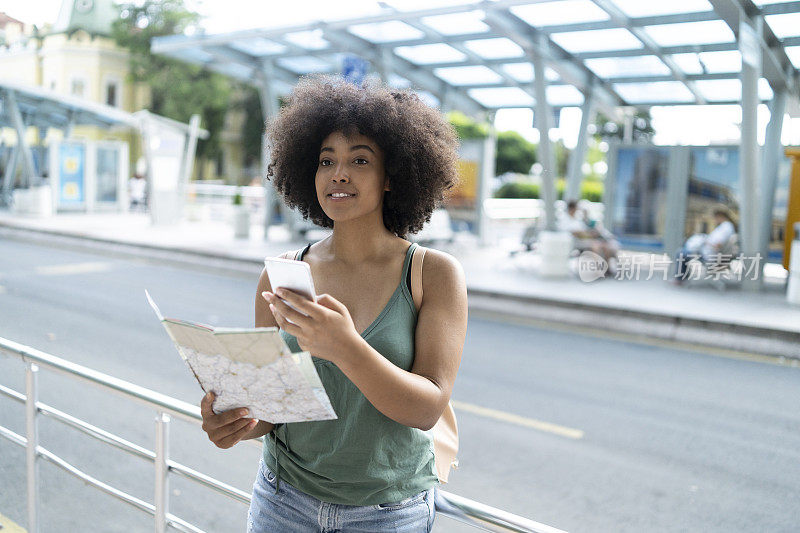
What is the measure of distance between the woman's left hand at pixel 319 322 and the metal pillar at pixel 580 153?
15.3m

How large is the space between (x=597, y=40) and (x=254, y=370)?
13.2 meters

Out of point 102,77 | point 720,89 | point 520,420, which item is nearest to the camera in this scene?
point 520,420

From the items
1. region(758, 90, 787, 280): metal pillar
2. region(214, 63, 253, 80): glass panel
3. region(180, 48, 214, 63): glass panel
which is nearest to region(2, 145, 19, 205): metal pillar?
region(214, 63, 253, 80): glass panel

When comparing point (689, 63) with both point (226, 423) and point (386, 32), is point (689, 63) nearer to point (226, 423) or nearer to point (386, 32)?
point (386, 32)

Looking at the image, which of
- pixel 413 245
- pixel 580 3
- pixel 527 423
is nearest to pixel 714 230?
pixel 580 3

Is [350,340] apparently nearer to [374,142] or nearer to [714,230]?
[374,142]

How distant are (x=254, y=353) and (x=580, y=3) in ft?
37.2

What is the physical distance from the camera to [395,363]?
1.64m

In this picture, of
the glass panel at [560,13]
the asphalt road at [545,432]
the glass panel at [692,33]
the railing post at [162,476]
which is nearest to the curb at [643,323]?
the asphalt road at [545,432]

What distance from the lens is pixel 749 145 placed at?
1171 centimetres

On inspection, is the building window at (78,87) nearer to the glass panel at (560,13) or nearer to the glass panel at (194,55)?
the glass panel at (194,55)

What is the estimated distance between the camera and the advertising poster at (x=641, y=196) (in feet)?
52.2

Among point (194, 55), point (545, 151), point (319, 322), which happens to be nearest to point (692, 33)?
point (545, 151)

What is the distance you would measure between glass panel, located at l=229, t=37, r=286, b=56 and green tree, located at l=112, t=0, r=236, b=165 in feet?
94.6
